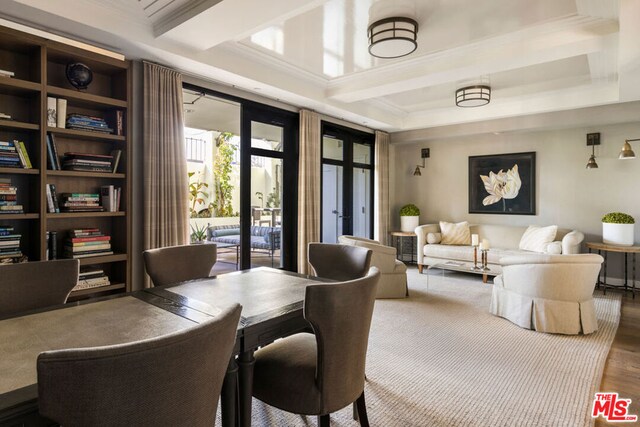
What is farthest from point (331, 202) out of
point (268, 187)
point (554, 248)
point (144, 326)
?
point (144, 326)

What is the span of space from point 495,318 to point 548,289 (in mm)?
668

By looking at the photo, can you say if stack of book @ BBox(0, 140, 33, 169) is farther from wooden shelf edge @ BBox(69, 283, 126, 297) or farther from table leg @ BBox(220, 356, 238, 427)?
table leg @ BBox(220, 356, 238, 427)

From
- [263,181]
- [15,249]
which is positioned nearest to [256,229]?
[263,181]

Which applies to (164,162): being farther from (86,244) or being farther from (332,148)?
(332,148)

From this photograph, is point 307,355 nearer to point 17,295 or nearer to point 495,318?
point 17,295

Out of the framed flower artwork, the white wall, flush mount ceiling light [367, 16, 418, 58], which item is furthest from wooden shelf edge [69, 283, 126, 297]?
the framed flower artwork

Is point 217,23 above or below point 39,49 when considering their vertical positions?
above

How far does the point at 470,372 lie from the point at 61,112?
367cm

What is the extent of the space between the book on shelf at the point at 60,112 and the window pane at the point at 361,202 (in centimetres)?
465

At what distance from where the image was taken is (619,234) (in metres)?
4.79

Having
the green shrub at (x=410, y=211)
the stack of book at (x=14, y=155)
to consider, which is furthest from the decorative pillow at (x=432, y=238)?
the stack of book at (x=14, y=155)

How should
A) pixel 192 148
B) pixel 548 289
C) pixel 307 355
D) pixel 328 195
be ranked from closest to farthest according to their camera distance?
pixel 307 355 → pixel 548 289 → pixel 328 195 → pixel 192 148

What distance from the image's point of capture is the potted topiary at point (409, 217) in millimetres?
6875

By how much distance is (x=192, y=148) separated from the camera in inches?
368
